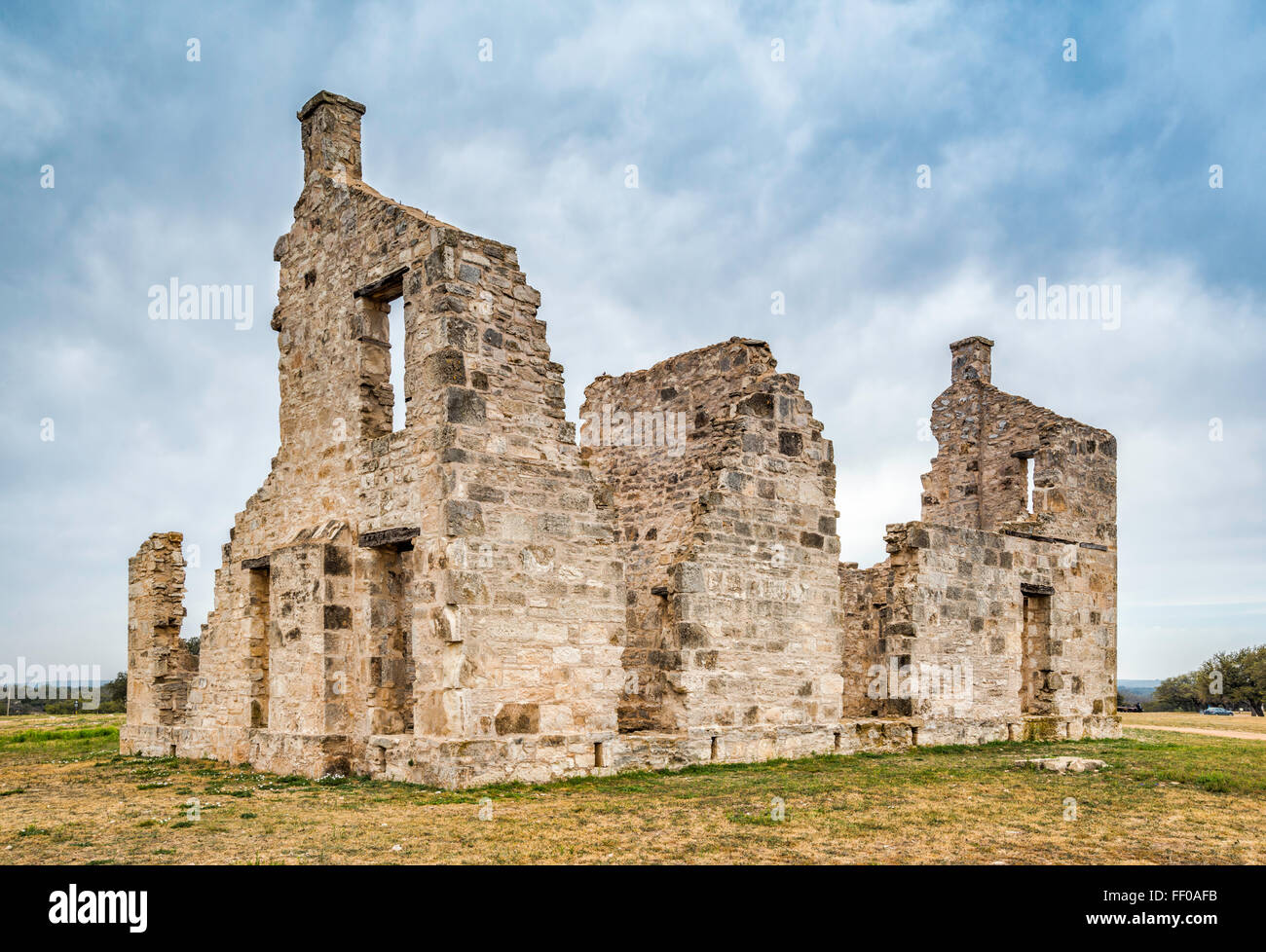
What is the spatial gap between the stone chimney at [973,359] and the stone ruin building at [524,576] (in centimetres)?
335

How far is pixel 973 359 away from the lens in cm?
2169

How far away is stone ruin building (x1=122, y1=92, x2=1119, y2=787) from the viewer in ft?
38.1

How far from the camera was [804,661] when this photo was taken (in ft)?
47.9

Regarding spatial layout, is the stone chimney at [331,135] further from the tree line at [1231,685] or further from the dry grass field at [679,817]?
the tree line at [1231,685]

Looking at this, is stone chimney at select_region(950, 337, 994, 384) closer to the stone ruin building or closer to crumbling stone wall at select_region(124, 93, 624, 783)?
the stone ruin building

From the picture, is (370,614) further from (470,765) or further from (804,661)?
(804,661)

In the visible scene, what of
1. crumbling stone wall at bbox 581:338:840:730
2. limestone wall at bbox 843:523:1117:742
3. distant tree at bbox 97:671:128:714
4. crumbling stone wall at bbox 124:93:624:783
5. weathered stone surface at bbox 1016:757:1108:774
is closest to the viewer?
crumbling stone wall at bbox 124:93:624:783

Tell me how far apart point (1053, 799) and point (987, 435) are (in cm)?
1171

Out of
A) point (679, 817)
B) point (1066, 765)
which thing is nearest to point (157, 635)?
point (679, 817)

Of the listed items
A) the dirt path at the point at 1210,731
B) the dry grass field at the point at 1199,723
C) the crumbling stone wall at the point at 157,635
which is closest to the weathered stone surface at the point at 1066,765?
the dirt path at the point at 1210,731

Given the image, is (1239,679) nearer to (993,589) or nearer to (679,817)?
(993,589)

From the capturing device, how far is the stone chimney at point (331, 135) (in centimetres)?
1462

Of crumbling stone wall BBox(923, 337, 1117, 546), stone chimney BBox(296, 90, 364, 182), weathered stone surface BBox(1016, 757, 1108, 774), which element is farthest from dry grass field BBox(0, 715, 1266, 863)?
stone chimney BBox(296, 90, 364, 182)

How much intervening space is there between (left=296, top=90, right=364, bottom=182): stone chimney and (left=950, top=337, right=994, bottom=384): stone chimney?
12421mm
